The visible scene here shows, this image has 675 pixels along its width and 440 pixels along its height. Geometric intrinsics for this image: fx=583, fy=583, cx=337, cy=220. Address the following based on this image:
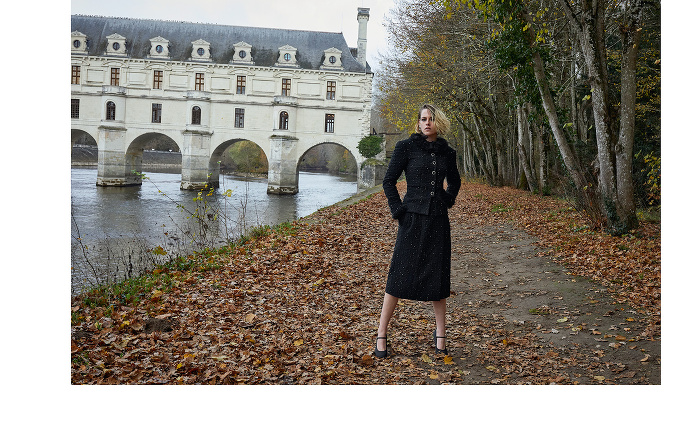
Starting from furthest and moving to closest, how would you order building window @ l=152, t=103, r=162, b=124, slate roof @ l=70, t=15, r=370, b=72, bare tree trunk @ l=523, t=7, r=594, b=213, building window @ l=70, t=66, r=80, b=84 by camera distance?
1. building window @ l=152, t=103, r=162, b=124
2. slate roof @ l=70, t=15, r=370, b=72
3. building window @ l=70, t=66, r=80, b=84
4. bare tree trunk @ l=523, t=7, r=594, b=213

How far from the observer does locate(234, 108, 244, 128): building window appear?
150 feet

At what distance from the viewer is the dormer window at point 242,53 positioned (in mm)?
45094

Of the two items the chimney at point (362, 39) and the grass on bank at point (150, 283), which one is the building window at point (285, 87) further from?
the grass on bank at point (150, 283)

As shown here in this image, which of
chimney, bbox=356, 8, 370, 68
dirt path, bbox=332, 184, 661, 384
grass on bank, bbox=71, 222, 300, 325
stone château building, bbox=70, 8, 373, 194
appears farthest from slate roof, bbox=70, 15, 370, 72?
dirt path, bbox=332, 184, 661, 384

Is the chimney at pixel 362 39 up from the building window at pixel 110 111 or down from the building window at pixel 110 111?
up

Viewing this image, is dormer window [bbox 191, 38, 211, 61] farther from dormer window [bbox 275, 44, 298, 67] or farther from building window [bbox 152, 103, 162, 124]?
dormer window [bbox 275, 44, 298, 67]

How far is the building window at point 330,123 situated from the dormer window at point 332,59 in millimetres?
3729

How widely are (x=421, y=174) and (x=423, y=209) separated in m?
0.27

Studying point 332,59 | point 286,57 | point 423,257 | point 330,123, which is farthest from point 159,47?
point 423,257

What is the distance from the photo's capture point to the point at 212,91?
4531 centimetres

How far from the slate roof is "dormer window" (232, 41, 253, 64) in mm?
418

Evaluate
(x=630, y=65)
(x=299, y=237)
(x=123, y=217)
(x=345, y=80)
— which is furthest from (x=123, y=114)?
(x=630, y=65)

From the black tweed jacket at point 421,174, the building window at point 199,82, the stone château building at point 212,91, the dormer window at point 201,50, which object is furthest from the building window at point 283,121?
the black tweed jacket at point 421,174

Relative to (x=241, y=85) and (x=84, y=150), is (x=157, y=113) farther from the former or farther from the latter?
(x=84, y=150)
